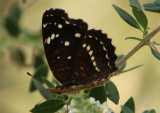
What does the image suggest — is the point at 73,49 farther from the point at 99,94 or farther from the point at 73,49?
the point at 99,94

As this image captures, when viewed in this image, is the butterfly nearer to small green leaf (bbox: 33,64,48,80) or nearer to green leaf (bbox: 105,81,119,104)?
green leaf (bbox: 105,81,119,104)

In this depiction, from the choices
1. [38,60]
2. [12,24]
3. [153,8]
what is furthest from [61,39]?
[12,24]

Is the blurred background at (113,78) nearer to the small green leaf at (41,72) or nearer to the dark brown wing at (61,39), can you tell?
the small green leaf at (41,72)

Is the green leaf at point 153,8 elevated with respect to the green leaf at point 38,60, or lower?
lower

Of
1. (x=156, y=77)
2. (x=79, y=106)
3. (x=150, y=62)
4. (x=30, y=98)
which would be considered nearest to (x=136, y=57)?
(x=150, y=62)

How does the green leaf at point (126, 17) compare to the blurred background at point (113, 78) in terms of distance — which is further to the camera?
the blurred background at point (113, 78)

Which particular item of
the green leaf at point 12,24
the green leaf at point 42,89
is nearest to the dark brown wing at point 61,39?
the green leaf at point 42,89
